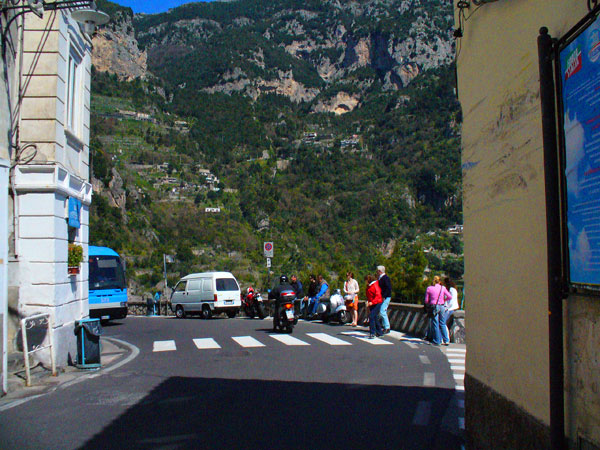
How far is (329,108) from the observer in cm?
16975

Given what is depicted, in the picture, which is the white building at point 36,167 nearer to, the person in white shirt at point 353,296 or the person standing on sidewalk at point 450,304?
the person standing on sidewalk at point 450,304

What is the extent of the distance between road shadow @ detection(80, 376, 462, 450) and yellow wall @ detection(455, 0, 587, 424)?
4.49ft

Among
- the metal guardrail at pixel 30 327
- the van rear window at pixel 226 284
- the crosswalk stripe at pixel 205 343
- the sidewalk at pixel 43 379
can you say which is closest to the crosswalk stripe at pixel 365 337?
the crosswalk stripe at pixel 205 343

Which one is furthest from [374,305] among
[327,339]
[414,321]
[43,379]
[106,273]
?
[106,273]

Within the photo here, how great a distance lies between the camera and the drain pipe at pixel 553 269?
3.51m

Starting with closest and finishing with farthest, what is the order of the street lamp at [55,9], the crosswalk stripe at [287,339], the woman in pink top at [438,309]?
the street lamp at [55,9] < the woman in pink top at [438,309] < the crosswalk stripe at [287,339]

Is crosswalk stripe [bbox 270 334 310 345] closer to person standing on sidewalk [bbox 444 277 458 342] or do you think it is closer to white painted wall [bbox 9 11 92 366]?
person standing on sidewalk [bbox 444 277 458 342]

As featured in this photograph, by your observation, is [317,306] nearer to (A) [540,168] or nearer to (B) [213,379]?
(B) [213,379]

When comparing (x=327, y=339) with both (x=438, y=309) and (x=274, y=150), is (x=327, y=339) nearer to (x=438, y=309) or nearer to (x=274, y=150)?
(x=438, y=309)

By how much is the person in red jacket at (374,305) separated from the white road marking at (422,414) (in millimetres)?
7810

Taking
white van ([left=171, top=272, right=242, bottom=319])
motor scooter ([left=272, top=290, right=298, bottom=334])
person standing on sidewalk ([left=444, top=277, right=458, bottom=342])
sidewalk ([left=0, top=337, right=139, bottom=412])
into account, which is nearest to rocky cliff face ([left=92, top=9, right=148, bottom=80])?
white van ([left=171, top=272, right=242, bottom=319])

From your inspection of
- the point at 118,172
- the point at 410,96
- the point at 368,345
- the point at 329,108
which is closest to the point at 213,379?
the point at 368,345

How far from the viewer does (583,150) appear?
10.7 ft

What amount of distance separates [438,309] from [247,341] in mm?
4898
